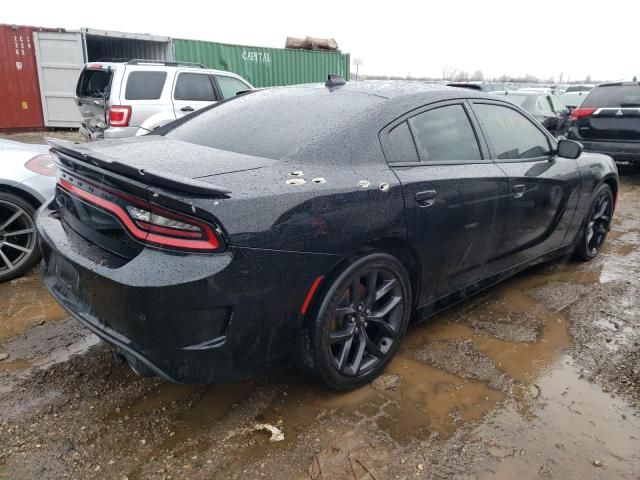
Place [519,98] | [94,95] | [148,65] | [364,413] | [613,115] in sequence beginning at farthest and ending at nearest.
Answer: [519,98], [94,95], [613,115], [148,65], [364,413]

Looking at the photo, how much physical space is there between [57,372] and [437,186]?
235cm

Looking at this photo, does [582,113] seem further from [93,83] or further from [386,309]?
[93,83]

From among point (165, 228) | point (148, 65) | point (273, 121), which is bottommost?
point (165, 228)

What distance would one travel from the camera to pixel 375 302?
101 inches

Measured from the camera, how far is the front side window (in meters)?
3.26

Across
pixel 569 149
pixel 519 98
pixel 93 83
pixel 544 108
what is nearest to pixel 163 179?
pixel 569 149

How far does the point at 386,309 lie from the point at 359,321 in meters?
0.20

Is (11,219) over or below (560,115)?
below

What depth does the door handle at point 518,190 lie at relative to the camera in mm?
3231

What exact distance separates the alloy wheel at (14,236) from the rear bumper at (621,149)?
26.4 ft

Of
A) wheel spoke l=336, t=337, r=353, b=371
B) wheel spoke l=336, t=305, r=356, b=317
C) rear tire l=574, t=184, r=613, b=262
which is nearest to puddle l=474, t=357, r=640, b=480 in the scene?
wheel spoke l=336, t=337, r=353, b=371

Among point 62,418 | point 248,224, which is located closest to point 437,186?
point 248,224

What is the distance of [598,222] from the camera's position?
4.64 m

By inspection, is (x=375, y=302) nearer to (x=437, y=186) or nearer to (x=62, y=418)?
(x=437, y=186)
